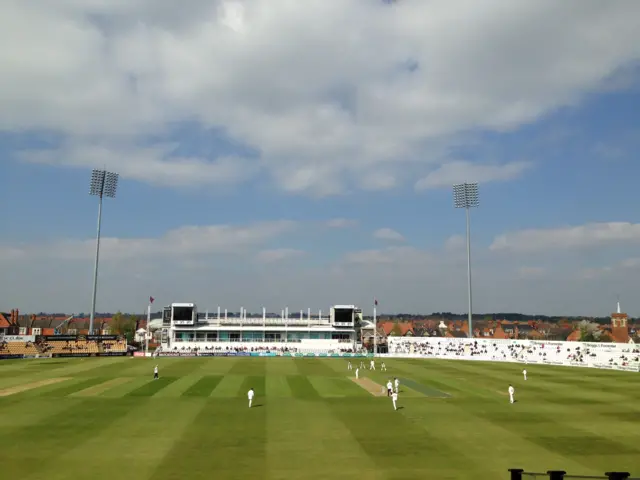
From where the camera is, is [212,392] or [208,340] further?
[208,340]

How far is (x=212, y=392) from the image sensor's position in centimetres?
3734

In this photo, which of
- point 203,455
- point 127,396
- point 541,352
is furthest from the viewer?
point 541,352

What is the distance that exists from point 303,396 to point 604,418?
59.8 feet

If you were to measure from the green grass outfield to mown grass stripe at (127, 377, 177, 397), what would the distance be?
8cm

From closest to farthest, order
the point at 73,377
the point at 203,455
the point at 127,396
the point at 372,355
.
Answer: the point at 203,455
the point at 127,396
the point at 73,377
the point at 372,355

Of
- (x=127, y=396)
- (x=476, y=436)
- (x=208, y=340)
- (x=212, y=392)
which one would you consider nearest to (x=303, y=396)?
(x=212, y=392)

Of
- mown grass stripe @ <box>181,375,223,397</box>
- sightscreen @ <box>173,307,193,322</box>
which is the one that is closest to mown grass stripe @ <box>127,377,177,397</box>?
mown grass stripe @ <box>181,375,223,397</box>

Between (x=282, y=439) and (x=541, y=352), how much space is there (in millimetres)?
63011

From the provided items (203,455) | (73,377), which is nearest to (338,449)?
(203,455)

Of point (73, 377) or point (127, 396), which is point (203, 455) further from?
point (73, 377)

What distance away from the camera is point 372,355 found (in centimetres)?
8694

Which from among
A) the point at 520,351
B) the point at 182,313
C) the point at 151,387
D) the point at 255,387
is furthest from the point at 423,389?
the point at 182,313

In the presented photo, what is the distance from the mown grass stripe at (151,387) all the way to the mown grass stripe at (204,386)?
7.51ft

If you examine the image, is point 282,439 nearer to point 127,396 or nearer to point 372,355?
point 127,396
